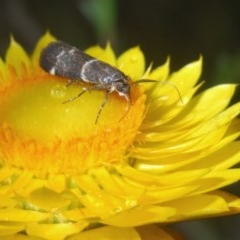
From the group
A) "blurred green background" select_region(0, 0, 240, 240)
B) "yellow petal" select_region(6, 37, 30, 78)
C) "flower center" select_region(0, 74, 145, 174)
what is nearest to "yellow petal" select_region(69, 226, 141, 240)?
"flower center" select_region(0, 74, 145, 174)

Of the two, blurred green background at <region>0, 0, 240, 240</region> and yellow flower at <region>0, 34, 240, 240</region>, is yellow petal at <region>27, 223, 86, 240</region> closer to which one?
yellow flower at <region>0, 34, 240, 240</region>

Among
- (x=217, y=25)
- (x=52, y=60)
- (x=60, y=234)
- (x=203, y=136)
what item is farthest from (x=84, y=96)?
(x=217, y=25)

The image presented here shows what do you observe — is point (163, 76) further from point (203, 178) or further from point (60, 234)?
point (60, 234)

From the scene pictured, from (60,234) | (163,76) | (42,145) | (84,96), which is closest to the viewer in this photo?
(60,234)

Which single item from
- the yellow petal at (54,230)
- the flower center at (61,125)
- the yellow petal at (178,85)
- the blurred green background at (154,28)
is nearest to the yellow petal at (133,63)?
the yellow petal at (178,85)

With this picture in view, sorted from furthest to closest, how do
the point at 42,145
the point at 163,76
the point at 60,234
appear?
the point at 163,76
the point at 42,145
the point at 60,234

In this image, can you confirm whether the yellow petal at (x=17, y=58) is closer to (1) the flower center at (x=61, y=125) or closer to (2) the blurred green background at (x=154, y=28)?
(1) the flower center at (x=61, y=125)
